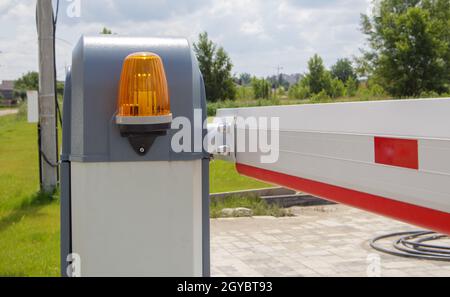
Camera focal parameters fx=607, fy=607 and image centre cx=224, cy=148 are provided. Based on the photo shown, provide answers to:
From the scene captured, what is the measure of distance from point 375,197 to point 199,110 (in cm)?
69

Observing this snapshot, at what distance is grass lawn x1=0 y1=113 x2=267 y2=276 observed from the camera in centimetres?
560

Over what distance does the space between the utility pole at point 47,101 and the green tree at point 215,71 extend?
33.6 metres

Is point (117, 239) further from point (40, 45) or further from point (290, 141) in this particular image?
point (40, 45)

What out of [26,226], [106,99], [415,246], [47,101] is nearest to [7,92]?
[47,101]

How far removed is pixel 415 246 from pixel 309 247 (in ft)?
4.01

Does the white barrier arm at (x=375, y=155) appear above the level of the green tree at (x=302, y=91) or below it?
below

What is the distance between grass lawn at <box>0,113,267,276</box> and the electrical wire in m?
3.70

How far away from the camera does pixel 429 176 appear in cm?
131

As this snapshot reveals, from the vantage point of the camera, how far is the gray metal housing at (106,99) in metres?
1.77

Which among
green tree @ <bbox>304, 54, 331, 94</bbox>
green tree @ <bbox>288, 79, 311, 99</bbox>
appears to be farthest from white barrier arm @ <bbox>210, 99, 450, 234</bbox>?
green tree @ <bbox>304, 54, 331, 94</bbox>

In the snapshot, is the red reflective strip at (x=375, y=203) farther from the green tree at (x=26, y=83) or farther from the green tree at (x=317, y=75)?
the green tree at (x=26, y=83)

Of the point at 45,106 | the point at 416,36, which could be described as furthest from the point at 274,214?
the point at 416,36
